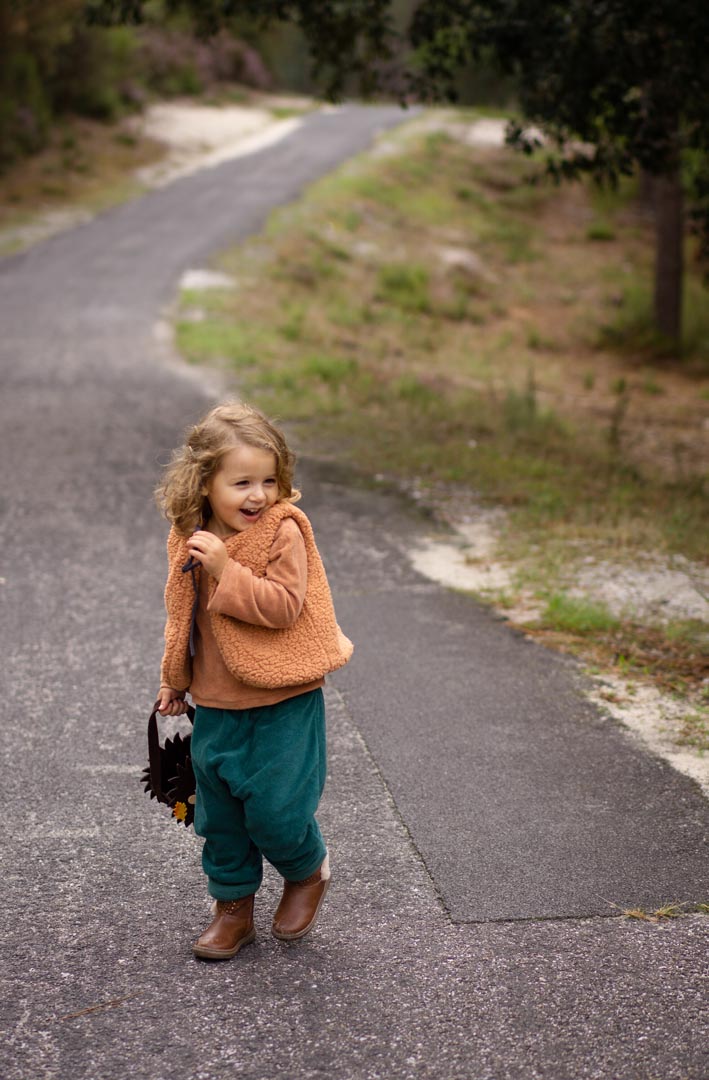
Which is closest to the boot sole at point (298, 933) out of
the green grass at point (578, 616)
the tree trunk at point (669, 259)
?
the green grass at point (578, 616)

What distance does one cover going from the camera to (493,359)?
16.3m

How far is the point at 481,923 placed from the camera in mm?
3334

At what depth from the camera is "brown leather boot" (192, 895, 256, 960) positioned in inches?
124

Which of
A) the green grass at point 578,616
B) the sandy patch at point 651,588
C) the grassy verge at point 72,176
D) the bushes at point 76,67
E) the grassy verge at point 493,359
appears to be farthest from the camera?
the bushes at point 76,67

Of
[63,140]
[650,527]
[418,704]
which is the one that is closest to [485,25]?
[650,527]

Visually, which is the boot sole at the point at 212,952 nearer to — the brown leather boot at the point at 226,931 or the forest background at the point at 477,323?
the brown leather boot at the point at 226,931

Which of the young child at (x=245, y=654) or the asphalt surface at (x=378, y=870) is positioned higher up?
the young child at (x=245, y=654)

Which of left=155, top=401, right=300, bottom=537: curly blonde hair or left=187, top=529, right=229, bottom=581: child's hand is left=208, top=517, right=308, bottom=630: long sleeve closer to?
left=187, top=529, right=229, bottom=581: child's hand

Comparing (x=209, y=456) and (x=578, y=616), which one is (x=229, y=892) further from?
(x=578, y=616)

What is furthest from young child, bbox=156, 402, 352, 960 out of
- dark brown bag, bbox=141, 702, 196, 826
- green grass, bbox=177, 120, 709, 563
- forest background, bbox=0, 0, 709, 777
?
green grass, bbox=177, 120, 709, 563

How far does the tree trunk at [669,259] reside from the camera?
17.8 metres

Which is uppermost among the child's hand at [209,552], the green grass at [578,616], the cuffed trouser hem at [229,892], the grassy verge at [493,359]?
the child's hand at [209,552]

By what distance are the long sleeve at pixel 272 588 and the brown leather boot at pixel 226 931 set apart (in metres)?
0.75

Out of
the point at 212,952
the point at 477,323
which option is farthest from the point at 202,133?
the point at 212,952
